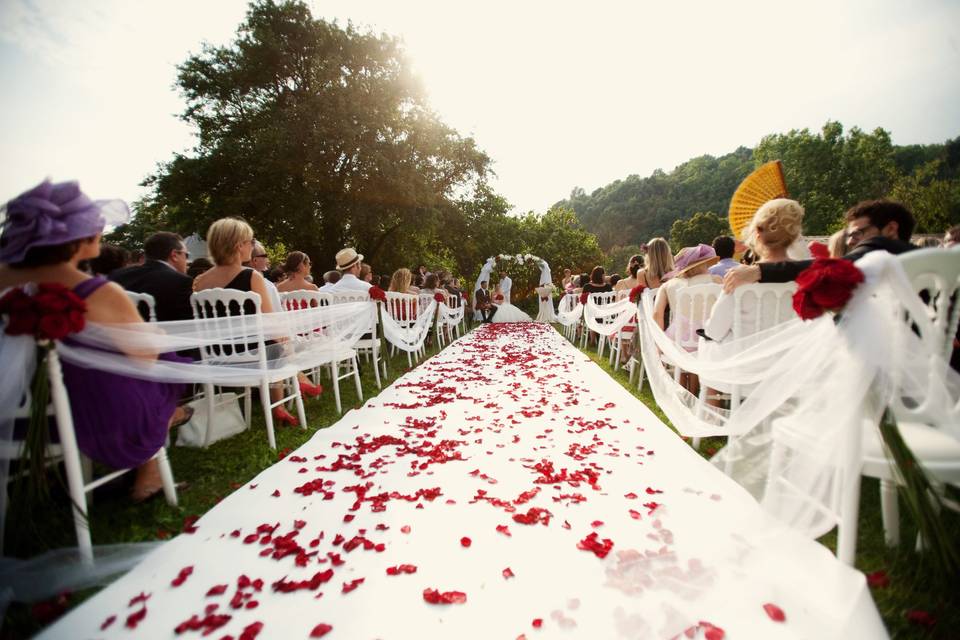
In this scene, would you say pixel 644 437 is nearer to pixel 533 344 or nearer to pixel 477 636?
pixel 477 636

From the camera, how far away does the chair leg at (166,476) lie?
2482mm

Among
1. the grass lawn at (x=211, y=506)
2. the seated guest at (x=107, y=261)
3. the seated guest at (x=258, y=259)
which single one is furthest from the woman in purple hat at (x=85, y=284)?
the seated guest at (x=258, y=259)

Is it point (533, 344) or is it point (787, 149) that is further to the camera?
point (787, 149)

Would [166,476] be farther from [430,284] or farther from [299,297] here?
[430,284]

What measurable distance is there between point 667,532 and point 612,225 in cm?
5728

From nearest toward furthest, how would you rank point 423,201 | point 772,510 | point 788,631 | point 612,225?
point 788,631 < point 772,510 < point 423,201 < point 612,225

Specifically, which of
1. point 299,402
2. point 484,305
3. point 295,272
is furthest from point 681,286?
point 484,305

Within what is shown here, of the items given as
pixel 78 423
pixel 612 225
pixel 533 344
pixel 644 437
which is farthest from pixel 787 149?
pixel 78 423

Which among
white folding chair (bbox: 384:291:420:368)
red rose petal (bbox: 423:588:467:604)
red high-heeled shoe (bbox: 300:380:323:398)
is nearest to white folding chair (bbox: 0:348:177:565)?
red rose petal (bbox: 423:588:467:604)

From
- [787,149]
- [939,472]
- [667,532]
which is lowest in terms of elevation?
[667,532]

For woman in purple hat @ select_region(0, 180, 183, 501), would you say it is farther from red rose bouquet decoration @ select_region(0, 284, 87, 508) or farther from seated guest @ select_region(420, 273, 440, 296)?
seated guest @ select_region(420, 273, 440, 296)

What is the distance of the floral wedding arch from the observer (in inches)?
690

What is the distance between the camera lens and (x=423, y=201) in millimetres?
14992

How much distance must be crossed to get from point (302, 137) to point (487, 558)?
14253 millimetres
